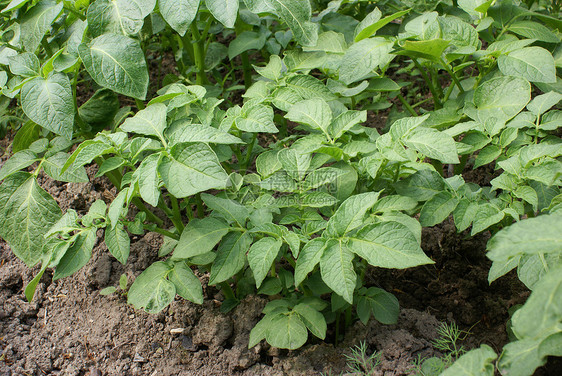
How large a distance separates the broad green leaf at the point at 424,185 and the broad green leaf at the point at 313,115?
31 centimetres

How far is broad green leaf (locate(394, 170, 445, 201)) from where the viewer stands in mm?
1462

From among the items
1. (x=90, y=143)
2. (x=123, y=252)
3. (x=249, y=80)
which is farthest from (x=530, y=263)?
(x=249, y=80)

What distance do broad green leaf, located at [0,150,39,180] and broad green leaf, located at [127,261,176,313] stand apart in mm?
635

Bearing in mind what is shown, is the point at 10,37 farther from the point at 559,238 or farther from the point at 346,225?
→ the point at 559,238

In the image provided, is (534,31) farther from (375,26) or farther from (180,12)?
(180,12)

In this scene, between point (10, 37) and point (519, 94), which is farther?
point (10, 37)

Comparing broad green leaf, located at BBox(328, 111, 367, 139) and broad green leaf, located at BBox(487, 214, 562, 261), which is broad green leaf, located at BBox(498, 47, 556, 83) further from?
broad green leaf, located at BBox(487, 214, 562, 261)

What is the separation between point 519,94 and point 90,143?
4.72 ft

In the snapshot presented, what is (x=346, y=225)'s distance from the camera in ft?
4.15

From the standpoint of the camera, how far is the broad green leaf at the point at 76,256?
54.8 inches

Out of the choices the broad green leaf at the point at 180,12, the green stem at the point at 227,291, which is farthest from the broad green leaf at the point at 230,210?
the broad green leaf at the point at 180,12

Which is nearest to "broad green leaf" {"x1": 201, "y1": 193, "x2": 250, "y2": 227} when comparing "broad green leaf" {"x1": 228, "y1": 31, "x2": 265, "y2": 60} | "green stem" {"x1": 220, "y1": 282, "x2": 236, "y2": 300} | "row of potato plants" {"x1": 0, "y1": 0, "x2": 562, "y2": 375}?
"row of potato plants" {"x1": 0, "y1": 0, "x2": 562, "y2": 375}

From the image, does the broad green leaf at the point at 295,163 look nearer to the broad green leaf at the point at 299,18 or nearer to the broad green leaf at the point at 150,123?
the broad green leaf at the point at 150,123

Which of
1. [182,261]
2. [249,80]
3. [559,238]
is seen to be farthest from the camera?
[249,80]
